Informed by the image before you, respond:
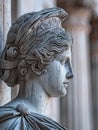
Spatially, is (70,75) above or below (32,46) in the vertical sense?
below

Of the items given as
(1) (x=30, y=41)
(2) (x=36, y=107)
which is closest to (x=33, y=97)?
(2) (x=36, y=107)

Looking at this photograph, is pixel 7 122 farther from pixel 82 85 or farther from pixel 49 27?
pixel 82 85

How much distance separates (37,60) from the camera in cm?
334

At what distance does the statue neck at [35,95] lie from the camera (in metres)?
3.35

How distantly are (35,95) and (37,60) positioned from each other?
17 centimetres

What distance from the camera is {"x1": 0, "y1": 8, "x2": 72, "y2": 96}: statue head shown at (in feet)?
11.0

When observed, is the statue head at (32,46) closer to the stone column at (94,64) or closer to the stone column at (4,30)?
the stone column at (4,30)

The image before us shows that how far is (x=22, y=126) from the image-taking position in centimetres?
316

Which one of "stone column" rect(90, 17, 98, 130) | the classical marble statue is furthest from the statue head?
"stone column" rect(90, 17, 98, 130)

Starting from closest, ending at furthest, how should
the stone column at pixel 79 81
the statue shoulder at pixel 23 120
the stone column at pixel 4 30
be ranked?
the statue shoulder at pixel 23 120
the stone column at pixel 4 30
the stone column at pixel 79 81

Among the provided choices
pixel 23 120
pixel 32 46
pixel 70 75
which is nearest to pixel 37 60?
pixel 32 46

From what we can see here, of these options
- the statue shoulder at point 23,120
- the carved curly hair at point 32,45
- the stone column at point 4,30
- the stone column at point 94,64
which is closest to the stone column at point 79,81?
the stone column at point 94,64

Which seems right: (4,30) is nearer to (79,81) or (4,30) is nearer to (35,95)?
(35,95)

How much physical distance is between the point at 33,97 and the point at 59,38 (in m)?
0.31
